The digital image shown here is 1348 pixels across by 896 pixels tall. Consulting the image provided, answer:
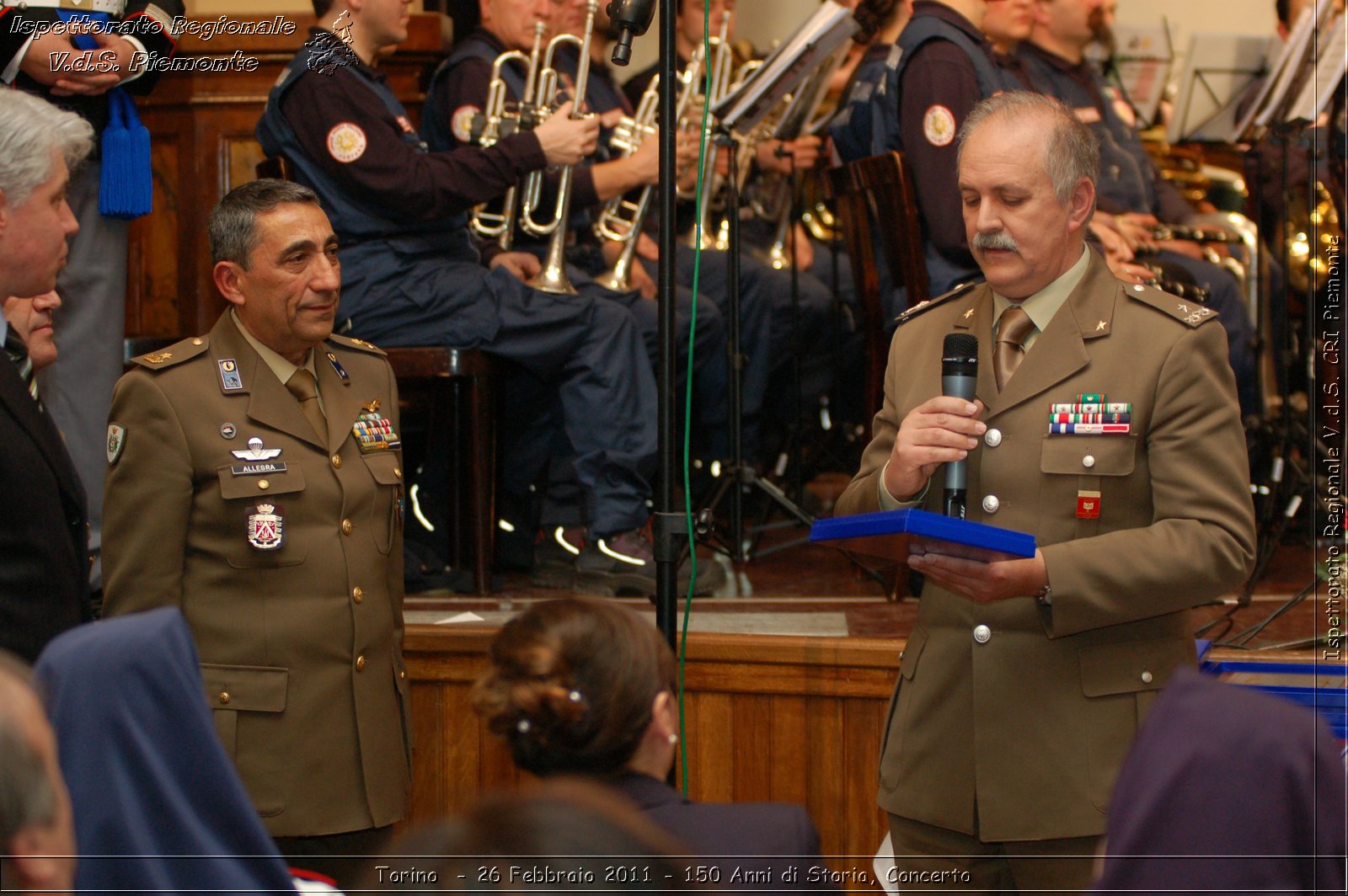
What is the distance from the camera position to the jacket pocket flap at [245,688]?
2.48 m

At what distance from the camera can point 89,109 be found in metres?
3.48

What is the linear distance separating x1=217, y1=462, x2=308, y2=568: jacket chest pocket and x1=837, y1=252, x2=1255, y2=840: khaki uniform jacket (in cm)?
100

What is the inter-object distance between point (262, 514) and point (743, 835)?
1.27 metres

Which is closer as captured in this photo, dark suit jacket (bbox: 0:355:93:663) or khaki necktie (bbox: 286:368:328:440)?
dark suit jacket (bbox: 0:355:93:663)

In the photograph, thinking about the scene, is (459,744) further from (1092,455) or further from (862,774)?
(1092,455)

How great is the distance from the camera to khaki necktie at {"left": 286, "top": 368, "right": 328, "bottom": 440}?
104 inches

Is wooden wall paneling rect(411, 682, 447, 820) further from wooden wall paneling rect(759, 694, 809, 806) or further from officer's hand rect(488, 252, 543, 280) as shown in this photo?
officer's hand rect(488, 252, 543, 280)

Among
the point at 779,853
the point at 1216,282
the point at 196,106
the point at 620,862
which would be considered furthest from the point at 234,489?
the point at 1216,282

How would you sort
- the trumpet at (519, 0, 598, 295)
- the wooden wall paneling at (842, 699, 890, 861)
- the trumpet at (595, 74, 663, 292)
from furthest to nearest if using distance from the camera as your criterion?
the trumpet at (595, 74, 663, 292) → the trumpet at (519, 0, 598, 295) → the wooden wall paneling at (842, 699, 890, 861)

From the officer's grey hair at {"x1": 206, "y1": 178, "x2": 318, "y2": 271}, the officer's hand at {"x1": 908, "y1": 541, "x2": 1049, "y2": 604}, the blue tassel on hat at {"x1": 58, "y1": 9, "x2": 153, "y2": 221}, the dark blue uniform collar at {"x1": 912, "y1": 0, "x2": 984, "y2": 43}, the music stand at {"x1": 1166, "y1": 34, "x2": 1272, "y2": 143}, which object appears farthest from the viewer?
the music stand at {"x1": 1166, "y1": 34, "x2": 1272, "y2": 143}

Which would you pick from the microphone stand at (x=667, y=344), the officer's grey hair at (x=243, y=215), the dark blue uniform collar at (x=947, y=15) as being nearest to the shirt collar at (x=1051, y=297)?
the microphone stand at (x=667, y=344)

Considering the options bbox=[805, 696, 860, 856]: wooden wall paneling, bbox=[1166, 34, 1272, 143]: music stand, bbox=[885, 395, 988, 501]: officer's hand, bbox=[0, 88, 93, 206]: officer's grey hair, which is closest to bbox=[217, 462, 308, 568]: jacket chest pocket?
bbox=[0, 88, 93, 206]: officer's grey hair

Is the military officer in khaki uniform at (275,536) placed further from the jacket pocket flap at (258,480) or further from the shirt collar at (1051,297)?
the shirt collar at (1051,297)

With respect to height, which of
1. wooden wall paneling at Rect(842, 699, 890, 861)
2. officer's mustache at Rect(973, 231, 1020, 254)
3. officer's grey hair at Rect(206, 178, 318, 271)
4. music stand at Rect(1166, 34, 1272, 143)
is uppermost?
music stand at Rect(1166, 34, 1272, 143)
